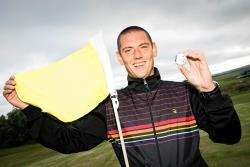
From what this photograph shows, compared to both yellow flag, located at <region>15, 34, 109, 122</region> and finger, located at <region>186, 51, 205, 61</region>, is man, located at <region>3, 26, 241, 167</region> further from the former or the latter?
yellow flag, located at <region>15, 34, 109, 122</region>

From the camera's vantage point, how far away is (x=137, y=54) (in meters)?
4.53

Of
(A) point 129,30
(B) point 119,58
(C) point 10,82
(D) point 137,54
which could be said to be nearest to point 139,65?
(D) point 137,54

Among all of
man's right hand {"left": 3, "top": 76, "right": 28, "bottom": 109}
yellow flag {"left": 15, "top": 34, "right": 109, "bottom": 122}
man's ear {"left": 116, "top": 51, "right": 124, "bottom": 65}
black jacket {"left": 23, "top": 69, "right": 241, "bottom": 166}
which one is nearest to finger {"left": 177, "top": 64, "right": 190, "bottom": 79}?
black jacket {"left": 23, "top": 69, "right": 241, "bottom": 166}

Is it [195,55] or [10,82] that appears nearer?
[195,55]

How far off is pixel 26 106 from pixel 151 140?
147 cm

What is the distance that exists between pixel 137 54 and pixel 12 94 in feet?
4.96

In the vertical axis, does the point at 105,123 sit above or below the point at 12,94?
below

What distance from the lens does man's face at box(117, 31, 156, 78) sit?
4.55 metres

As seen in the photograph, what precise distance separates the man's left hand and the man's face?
2.31 ft

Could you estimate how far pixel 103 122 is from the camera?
454cm

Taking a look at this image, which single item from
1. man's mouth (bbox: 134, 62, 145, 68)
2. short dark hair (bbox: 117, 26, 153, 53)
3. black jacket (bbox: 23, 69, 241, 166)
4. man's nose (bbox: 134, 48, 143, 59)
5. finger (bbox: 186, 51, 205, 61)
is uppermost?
short dark hair (bbox: 117, 26, 153, 53)

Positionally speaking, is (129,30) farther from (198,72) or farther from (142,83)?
(198,72)

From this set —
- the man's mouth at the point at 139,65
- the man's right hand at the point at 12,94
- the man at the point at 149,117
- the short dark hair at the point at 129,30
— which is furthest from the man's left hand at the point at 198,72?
the man's right hand at the point at 12,94

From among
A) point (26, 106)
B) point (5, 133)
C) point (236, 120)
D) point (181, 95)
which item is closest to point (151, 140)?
point (181, 95)
